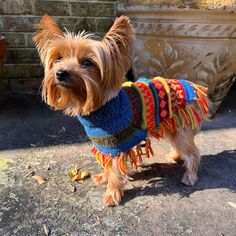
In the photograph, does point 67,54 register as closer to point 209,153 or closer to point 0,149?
point 0,149

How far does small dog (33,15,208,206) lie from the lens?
7.39ft

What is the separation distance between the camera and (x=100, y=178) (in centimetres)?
288

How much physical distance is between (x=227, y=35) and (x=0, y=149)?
271 centimetres

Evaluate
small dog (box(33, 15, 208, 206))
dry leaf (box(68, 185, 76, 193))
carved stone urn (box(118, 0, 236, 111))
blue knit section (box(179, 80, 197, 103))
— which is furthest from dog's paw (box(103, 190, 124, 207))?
carved stone urn (box(118, 0, 236, 111))

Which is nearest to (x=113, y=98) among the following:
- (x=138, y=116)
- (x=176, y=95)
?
(x=138, y=116)

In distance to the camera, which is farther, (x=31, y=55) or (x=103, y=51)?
(x=31, y=55)

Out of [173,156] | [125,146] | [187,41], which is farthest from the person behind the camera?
[187,41]

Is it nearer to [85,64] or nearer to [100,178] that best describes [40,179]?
[100,178]

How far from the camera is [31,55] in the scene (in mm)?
4613

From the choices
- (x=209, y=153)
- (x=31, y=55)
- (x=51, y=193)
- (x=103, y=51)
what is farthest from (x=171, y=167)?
(x=31, y=55)

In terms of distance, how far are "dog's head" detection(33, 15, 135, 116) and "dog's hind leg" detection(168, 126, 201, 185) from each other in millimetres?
776

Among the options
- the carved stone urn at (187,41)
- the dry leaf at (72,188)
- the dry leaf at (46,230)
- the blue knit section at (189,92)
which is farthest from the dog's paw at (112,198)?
the carved stone urn at (187,41)

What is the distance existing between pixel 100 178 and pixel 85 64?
1.04 metres

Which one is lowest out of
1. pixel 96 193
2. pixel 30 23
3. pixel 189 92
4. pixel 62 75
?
pixel 96 193
